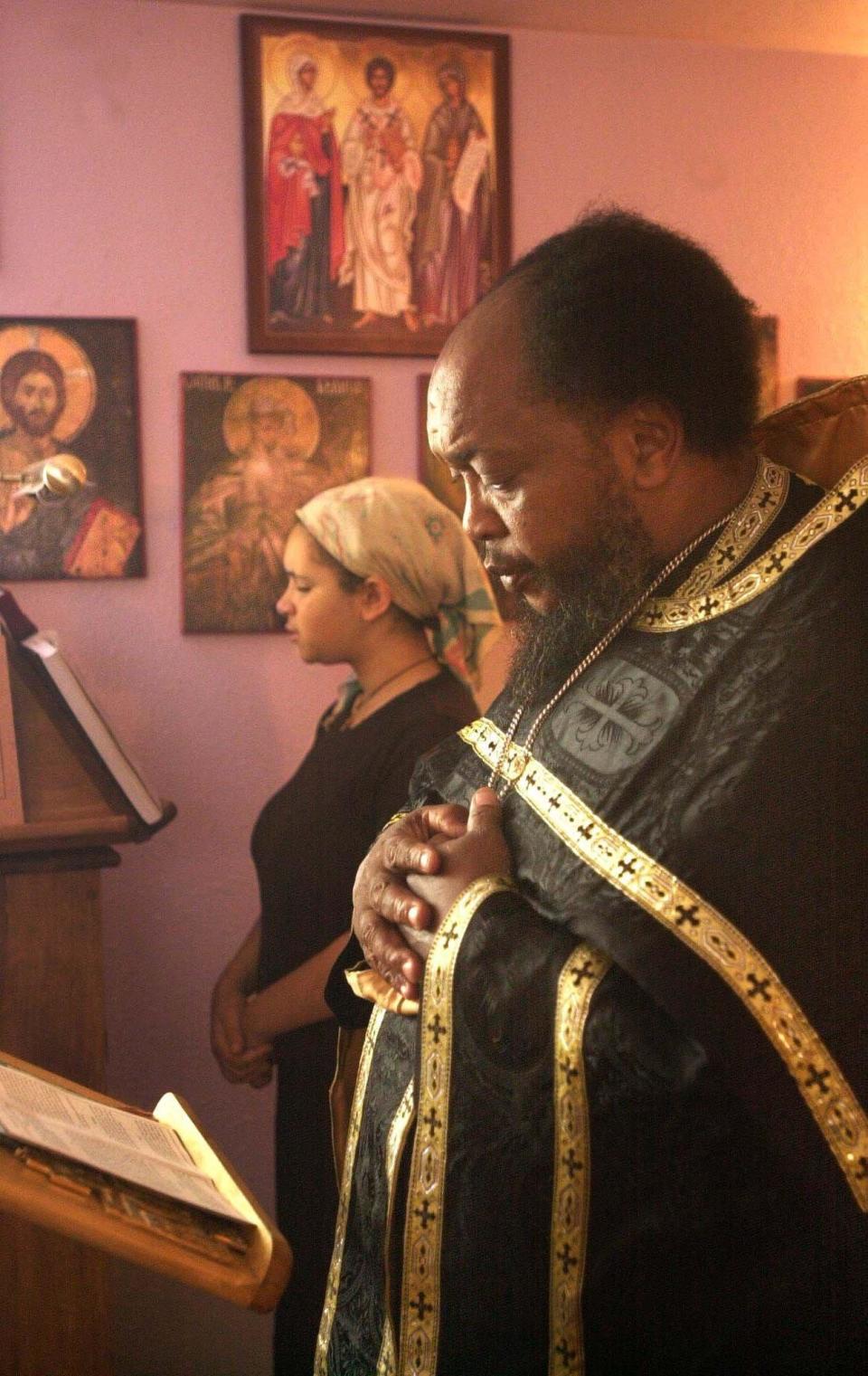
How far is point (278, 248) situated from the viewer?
3.04 metres

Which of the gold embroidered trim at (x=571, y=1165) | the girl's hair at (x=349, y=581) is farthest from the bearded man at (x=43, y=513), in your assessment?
the gold embroidered trim at (x=571, y=1165)

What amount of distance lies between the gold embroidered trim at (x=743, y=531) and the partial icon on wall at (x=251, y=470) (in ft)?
5.82

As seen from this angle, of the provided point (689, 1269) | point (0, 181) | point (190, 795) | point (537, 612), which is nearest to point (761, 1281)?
point (689, 1269)

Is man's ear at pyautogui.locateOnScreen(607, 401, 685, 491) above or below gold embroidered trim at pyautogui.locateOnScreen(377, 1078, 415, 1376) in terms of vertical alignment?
above

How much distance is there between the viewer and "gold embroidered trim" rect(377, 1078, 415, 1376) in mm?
1410

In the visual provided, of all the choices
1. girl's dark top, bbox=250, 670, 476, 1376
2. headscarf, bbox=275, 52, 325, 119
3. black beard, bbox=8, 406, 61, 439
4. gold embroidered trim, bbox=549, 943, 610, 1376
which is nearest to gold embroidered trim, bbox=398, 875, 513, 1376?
gold embroidered trim, bbox=549, 943, 610, 1376

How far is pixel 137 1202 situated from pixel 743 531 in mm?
870

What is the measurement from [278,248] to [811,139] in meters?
1.39

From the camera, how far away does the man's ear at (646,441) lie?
141 cm

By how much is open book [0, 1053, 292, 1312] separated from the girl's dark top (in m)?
1.08

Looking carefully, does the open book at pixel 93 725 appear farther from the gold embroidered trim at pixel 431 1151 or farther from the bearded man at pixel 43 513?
the gold embroidered trim at pixel 431 1151

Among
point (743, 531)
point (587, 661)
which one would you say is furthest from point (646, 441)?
point (587, 661)

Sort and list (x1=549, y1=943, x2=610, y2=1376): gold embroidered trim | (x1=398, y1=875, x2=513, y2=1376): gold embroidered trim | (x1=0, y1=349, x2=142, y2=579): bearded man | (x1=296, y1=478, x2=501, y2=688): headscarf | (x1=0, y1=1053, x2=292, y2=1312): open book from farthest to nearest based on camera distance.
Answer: (x1=0, y1=349, x2=142, y2=579): bearded man, (x1=296, y1=478, x2=501, y2=688): headscarf, (x1=398, y1=875, x2=513, y2=1376): gold embroidered trim, (x1=549, y1=943, x2=610, y2=1376): gold embroidered trim, (x1=0, y1=1053, x2=292, y2=1312): open book

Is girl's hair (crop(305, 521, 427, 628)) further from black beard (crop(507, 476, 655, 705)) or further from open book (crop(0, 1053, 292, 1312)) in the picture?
open book (crop(0, 1053, 292, 1312))
